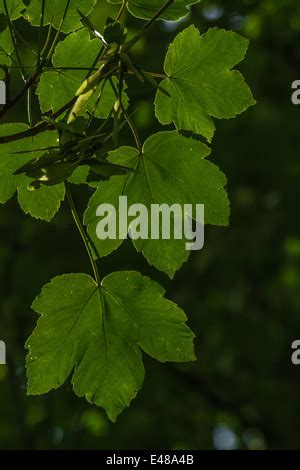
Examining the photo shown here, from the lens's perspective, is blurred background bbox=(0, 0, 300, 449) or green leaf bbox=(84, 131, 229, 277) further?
blurred background bbox=(0, 0, 300, 449)

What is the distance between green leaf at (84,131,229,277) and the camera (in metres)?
1.68

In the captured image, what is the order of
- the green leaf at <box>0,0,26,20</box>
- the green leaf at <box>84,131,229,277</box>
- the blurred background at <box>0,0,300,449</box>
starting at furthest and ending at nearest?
the blurred background at <box>0,0,300,449</box>
the green leaf at <box>84,131,229,277</box>
the green leaf at <box>0,0,26,20</box>

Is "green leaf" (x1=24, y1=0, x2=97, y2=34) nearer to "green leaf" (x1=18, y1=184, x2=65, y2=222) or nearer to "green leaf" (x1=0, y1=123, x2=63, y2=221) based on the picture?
"green leaf" (x1=0, y1=123, x2=63, y2=221)

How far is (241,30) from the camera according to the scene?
7.66m

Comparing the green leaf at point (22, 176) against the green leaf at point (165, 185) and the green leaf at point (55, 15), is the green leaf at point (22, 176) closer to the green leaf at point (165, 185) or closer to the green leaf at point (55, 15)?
the green leaf at point (165, 185)

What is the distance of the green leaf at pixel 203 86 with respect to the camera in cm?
166

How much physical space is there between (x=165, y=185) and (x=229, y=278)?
6.28m

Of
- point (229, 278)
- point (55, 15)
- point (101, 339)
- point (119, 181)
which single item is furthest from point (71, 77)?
point (229, 278)

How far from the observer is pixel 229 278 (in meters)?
7.91

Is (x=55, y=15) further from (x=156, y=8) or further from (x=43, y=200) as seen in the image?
(x=43, y=200)

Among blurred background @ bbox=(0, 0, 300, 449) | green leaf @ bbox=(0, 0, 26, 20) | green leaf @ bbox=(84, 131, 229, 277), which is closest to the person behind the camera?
green leaf @ bbox=(0, 0, 26, 20)

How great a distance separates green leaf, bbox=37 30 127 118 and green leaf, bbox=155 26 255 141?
0.11 metres

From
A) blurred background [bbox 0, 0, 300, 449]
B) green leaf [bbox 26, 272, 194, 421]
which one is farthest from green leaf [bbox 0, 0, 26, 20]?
blurred background [bbox 0, 0, 300, 449]

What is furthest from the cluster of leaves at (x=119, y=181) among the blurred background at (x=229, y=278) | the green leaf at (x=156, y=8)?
the blurred background at (x=229, y=278)
